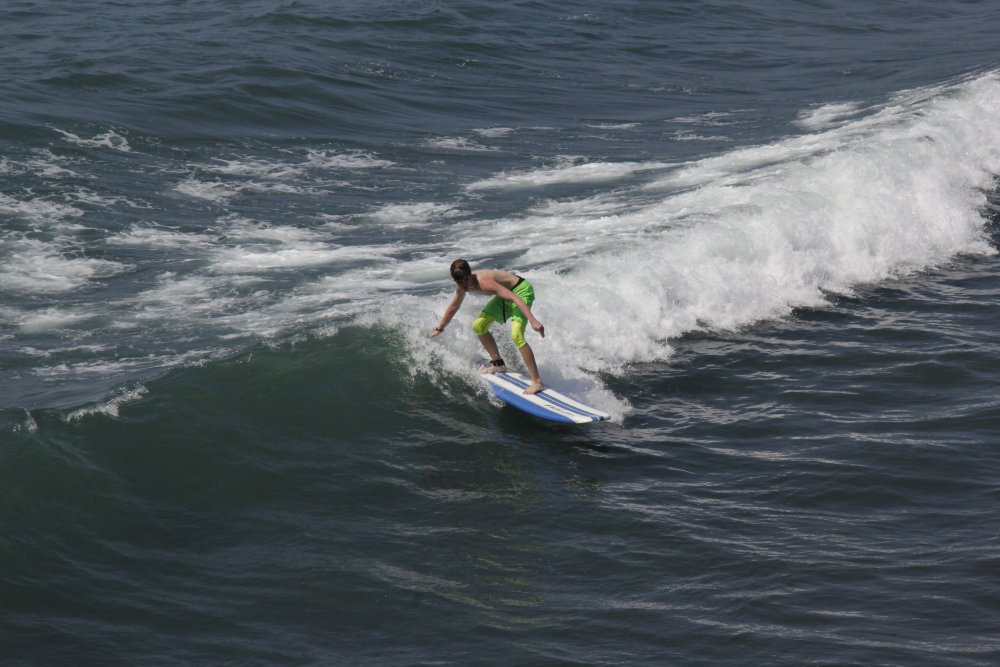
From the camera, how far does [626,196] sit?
19688 mm

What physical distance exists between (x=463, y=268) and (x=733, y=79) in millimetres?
21028

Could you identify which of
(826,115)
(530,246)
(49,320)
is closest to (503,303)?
(530,246)

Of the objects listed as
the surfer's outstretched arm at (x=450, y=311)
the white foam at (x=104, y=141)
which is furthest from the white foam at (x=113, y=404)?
the white foam at (x=104, y=141)

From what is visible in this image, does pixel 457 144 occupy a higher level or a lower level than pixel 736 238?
higher

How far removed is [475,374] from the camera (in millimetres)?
12711

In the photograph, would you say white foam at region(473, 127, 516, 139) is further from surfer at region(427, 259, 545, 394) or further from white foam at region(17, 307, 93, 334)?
surfer at region(427, 259, 545, 394)

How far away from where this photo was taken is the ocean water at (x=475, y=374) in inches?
334

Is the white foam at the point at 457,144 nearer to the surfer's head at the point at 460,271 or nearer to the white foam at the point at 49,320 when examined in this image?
the white foam at the point at 49,320

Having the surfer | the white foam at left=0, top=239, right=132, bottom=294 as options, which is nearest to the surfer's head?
the surfer

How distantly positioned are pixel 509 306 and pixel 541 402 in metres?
1.04

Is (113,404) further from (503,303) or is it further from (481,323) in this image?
(503,303)

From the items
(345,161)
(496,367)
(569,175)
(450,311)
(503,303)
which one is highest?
(345,161)

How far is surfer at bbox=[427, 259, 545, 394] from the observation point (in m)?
11.6

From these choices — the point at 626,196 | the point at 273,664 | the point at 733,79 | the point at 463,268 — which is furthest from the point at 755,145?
the point at 273,664
